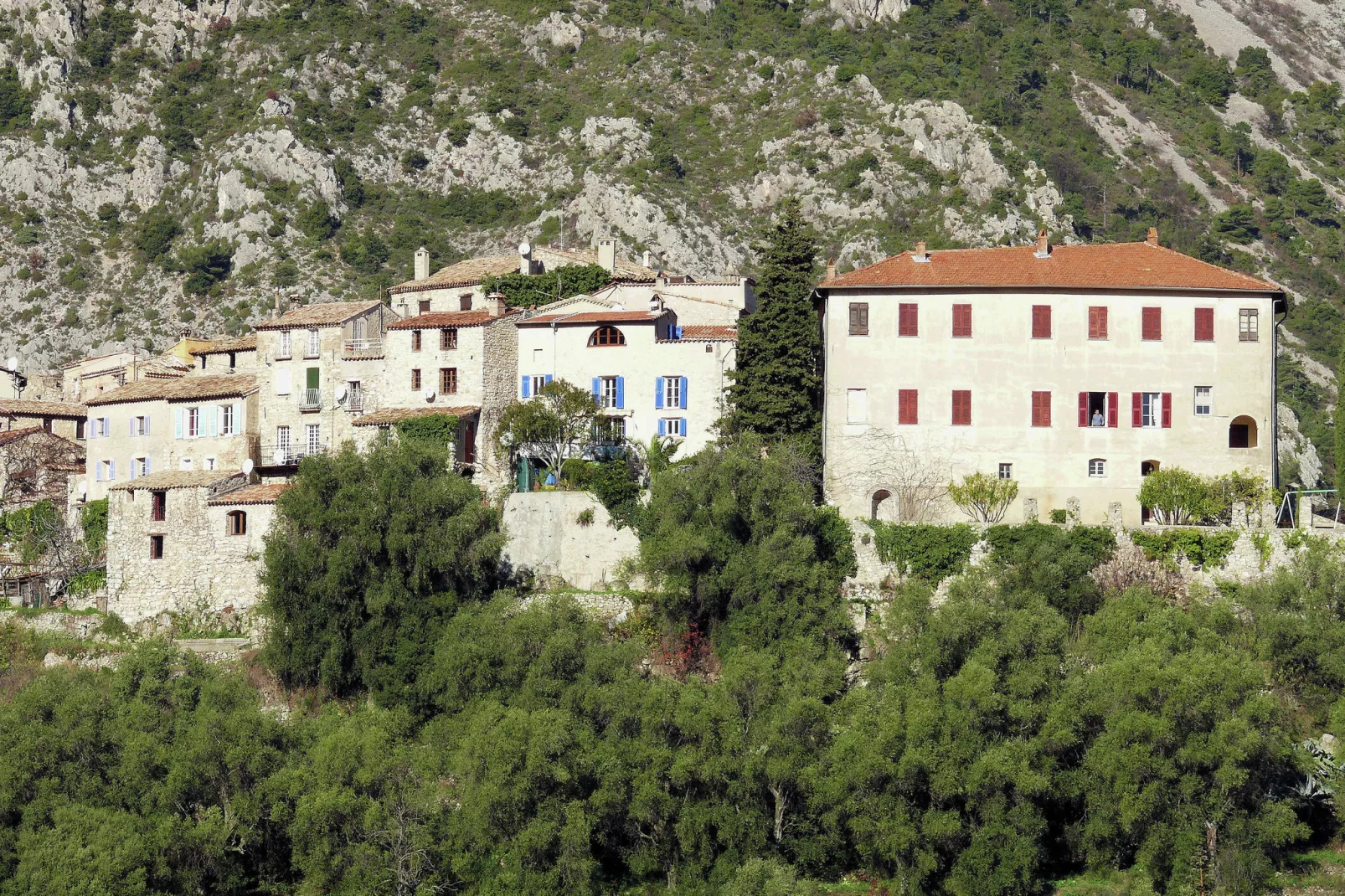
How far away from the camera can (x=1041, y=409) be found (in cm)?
5778

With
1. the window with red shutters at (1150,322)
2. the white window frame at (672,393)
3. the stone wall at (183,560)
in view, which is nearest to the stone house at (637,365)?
the white window frame at (672,393)

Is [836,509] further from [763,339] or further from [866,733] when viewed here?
[866,733]

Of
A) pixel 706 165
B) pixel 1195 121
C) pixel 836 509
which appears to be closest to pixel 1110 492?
pixel 836 509

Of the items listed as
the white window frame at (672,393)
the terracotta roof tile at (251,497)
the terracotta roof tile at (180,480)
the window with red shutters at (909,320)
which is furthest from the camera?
the white window frame at (672,393)

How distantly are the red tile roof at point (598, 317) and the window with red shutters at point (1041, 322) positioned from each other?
13787 mm

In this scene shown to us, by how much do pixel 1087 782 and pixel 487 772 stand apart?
50.7ft

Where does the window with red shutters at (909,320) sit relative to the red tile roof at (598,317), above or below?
below

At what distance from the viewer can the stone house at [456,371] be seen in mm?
63469

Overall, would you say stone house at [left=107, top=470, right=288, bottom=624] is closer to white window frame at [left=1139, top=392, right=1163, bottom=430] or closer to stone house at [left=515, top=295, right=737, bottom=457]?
stone house at [left=515, top=295, right=737, bottom=457]

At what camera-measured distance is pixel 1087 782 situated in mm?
45312

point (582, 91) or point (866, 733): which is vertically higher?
point (582, 91)

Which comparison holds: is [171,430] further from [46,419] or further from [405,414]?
[405,414]

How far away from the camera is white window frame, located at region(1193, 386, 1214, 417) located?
57.7 metres

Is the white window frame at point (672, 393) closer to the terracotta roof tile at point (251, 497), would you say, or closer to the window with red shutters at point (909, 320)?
the window with red shutters at point (909, 320)
